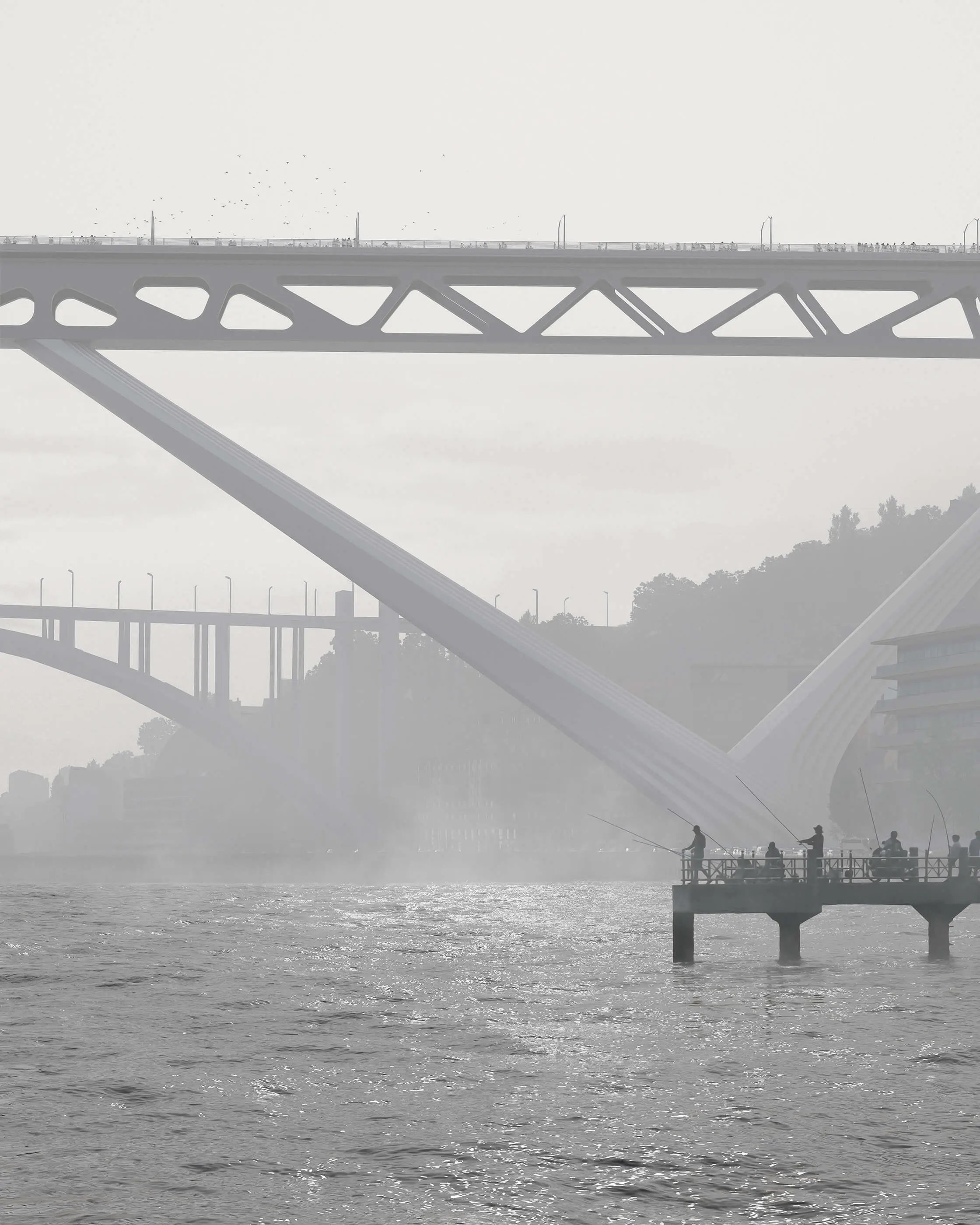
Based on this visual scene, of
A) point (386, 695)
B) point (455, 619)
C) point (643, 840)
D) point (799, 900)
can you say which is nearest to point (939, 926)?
point (799, 900)

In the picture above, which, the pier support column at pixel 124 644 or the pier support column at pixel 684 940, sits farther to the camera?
the pier support column at pixel 124 644

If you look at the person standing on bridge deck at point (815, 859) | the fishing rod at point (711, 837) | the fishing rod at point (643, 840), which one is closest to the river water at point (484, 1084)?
the person standing on bridge deck at point (815, 859)

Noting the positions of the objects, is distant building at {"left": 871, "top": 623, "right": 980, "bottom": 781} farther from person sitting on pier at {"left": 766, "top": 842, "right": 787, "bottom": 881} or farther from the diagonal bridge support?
person sitting on pier at {"left": 766, "top": 842, "right": 787, "bottom": 881}

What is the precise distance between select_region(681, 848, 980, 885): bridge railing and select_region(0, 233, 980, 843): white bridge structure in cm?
1603

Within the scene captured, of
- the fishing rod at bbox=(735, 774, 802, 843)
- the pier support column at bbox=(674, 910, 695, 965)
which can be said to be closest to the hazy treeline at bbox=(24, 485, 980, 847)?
the fishing rod at bbox=(735, 774, 802, 843)

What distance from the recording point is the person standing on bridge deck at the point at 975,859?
119ft

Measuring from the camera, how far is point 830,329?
185ft

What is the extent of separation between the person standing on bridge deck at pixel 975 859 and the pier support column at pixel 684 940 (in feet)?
18.9

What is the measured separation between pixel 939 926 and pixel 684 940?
5.53 m

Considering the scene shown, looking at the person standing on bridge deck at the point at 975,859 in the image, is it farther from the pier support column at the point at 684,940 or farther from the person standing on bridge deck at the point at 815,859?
the pier support column at the point at 684,940

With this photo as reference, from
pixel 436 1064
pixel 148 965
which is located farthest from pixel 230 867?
pixel 436 1064

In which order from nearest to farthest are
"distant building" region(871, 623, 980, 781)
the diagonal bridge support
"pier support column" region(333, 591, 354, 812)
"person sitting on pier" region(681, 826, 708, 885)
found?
"person sitting on pier" region(681, 826, 708, 885), the diagonal bridge support, "distant building" region(871, 623, 980, 781), "pier support column" region(333, 591, 354, 812)

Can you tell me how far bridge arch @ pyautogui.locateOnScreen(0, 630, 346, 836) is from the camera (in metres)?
94.2

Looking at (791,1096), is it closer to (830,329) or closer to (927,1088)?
(927,1088)
